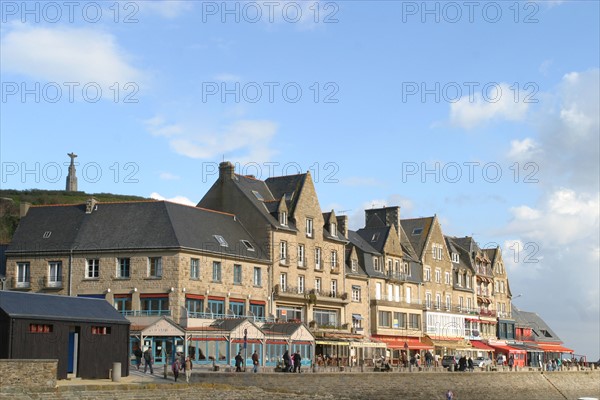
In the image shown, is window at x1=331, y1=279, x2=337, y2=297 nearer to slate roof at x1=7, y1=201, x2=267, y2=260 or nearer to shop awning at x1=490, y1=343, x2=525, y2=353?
slate roof at x1=7, y1=201, x2=267, y2=260

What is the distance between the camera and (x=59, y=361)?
41281mm

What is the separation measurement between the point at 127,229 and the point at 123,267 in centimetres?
287

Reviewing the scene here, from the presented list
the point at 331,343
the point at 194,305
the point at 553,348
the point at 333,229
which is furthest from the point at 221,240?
the point at 553,348

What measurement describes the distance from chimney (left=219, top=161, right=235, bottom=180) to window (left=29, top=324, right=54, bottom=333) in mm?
30923

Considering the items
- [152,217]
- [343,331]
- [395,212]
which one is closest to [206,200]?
[152,217]

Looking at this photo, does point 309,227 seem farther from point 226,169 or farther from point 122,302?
point 122,302

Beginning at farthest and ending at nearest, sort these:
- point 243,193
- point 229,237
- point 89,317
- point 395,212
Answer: point 395,212
point 243,193
point 229,237
point 89,317

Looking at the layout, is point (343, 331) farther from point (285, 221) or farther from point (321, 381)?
point (321, 381)

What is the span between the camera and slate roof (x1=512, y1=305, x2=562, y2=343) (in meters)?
111

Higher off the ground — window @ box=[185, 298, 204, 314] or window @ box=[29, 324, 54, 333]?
window @ box=[185, 298, 204, 314]

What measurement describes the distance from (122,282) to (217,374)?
15.0 m

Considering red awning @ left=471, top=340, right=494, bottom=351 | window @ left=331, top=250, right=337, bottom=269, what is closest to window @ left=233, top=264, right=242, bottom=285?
window @ left=331, top=250, right=337, bottom=269

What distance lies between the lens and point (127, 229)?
62.7 m

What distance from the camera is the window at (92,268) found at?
61.3 meters
